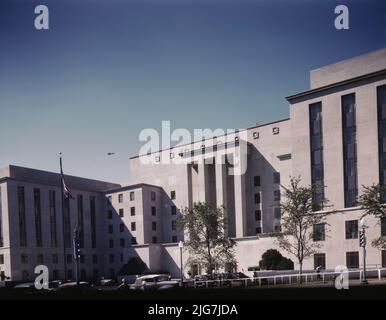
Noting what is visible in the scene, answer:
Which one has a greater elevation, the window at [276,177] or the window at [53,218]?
the window at [276,177]

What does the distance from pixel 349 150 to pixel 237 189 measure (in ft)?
64.8

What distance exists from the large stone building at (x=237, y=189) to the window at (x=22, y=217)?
0.47 feet

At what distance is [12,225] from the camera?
68688 millimetres

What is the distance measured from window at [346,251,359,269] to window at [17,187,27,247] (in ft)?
147

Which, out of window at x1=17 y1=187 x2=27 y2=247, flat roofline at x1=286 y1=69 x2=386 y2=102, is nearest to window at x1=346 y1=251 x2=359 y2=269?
flat roofline at x1=286 y1=69 x2=386 y2=102

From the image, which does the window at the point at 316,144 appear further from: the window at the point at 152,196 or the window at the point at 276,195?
the window at the point at 152,196

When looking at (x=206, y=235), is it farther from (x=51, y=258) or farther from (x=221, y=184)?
(x=51, y=258)

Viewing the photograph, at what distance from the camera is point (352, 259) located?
50.2 meters

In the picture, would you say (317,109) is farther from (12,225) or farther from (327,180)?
(12,225)

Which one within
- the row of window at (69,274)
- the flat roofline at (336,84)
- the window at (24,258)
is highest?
the flat roofline at (336,84)

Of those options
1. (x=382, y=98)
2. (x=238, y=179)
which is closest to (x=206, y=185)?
(x=238, y=179)

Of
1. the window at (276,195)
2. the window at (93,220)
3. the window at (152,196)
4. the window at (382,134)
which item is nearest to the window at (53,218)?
the window at (93,220)

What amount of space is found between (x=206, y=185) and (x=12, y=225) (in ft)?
91.5

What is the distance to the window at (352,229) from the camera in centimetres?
4967
